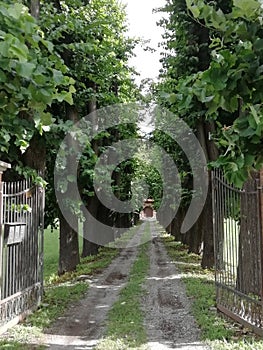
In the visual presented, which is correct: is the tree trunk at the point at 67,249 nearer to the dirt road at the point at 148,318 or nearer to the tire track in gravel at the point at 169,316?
the dirt road at the point at 148,318

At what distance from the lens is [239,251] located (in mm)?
7875

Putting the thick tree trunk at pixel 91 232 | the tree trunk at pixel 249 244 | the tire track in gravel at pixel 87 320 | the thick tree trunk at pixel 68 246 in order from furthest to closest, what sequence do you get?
the thick tree trunk at pixel 91 232
the thick tree trunk at pixel 68 246
the tree trunk at pixel 249 244
the tire track in gravel at pixel 87 320

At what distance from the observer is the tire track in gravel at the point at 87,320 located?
21.1ft

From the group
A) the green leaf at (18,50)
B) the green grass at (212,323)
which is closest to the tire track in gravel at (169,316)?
the green grass at (212,323)

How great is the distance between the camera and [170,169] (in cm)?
2141

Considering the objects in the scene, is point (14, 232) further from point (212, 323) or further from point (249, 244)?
point (249, 244)

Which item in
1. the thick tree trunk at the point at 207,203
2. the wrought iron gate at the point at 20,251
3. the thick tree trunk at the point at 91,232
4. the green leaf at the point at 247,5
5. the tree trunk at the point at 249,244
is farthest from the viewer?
the thick tree trunk at the point at 91,232

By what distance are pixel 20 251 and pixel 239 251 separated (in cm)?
394

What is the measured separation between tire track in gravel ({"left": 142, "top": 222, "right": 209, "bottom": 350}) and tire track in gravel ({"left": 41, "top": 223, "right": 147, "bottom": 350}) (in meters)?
0.80

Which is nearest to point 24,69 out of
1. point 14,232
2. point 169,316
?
point 14,232

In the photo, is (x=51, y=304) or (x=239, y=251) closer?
(x=239, y=251)

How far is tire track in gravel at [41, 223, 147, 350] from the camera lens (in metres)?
6.43

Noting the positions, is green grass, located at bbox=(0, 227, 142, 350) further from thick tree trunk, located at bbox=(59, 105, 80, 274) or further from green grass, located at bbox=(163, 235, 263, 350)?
green grass, located at bbox=(163, 235, 263, 350)

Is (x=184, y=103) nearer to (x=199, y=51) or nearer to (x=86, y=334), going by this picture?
(x=86, y=334)
